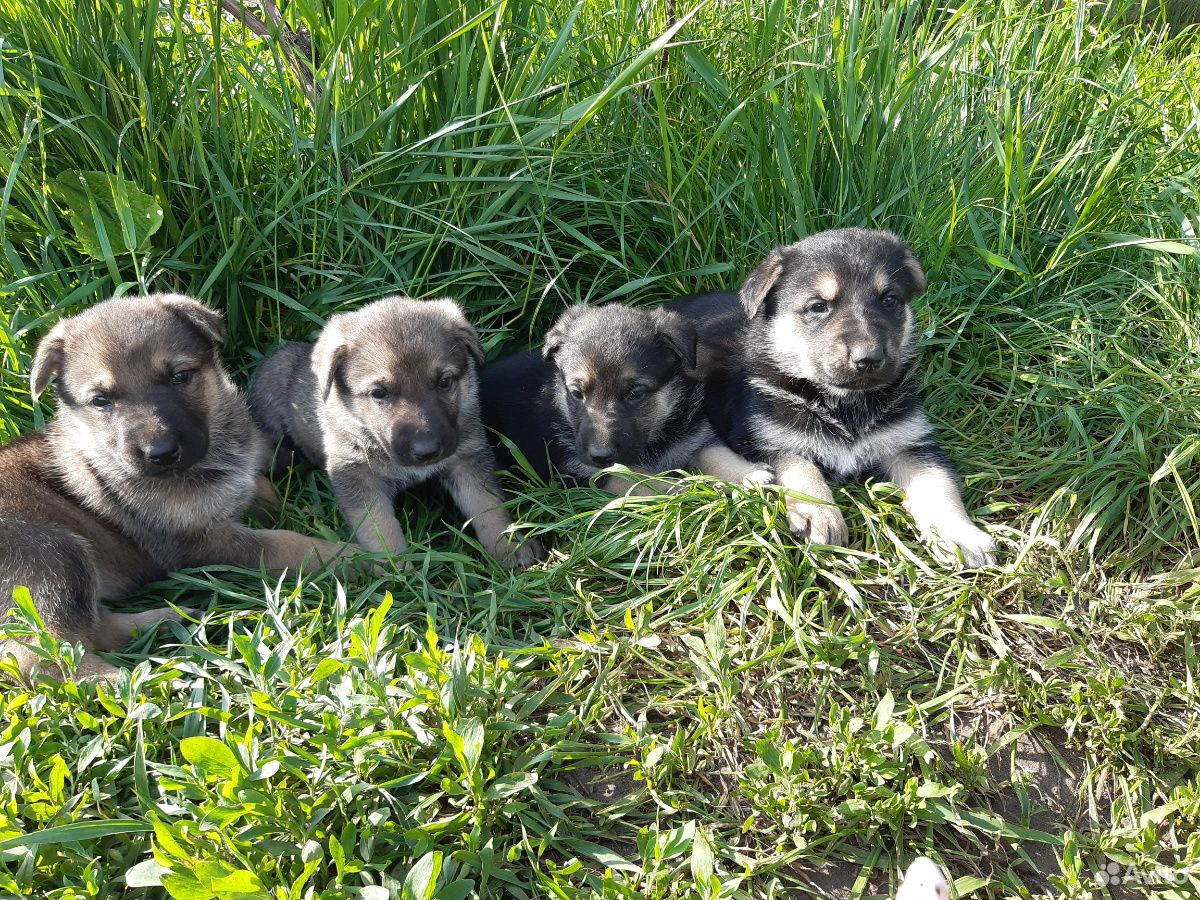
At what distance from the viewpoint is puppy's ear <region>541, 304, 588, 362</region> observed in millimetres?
3814

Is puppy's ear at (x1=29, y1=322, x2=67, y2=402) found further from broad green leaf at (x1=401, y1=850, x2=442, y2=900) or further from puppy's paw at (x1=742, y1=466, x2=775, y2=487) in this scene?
puppy's paw at (x1=742, y1=466, x2=775, y2=487)

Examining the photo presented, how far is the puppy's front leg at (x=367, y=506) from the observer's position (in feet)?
11.8

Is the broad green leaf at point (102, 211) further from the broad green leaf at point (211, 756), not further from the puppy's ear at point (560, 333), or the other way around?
the broad green leaf at point (211, 756)

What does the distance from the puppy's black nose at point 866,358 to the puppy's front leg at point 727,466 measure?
0.52 m

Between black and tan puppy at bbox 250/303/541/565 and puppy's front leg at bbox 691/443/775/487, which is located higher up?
black and tan puppy at bbox 250/303/541/565

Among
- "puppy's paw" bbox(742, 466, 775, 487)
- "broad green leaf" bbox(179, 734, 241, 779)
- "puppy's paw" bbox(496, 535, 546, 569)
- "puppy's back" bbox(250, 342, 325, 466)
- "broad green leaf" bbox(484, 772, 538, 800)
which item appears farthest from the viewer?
"puppy's back" bbox(250, 342, 325, 466)

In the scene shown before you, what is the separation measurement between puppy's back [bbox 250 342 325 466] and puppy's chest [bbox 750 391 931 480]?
1899 millimetres

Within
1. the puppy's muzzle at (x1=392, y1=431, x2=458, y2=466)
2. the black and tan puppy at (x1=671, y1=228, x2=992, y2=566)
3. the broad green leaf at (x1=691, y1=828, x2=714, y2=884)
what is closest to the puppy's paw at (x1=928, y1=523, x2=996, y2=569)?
the black and tan puppy at (x1=671, y1=228, x2=992, y2=566)

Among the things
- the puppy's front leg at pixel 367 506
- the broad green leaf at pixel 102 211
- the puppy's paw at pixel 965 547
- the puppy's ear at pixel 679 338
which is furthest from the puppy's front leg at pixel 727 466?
the broad green leaf at pixel 102 211

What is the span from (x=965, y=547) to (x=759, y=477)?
0.75 metres

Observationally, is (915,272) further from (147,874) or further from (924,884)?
(147,874)

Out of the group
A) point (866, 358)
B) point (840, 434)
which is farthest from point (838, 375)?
point (840, 434)

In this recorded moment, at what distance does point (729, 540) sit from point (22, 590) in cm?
210

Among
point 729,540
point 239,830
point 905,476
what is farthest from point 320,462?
point 905,476
